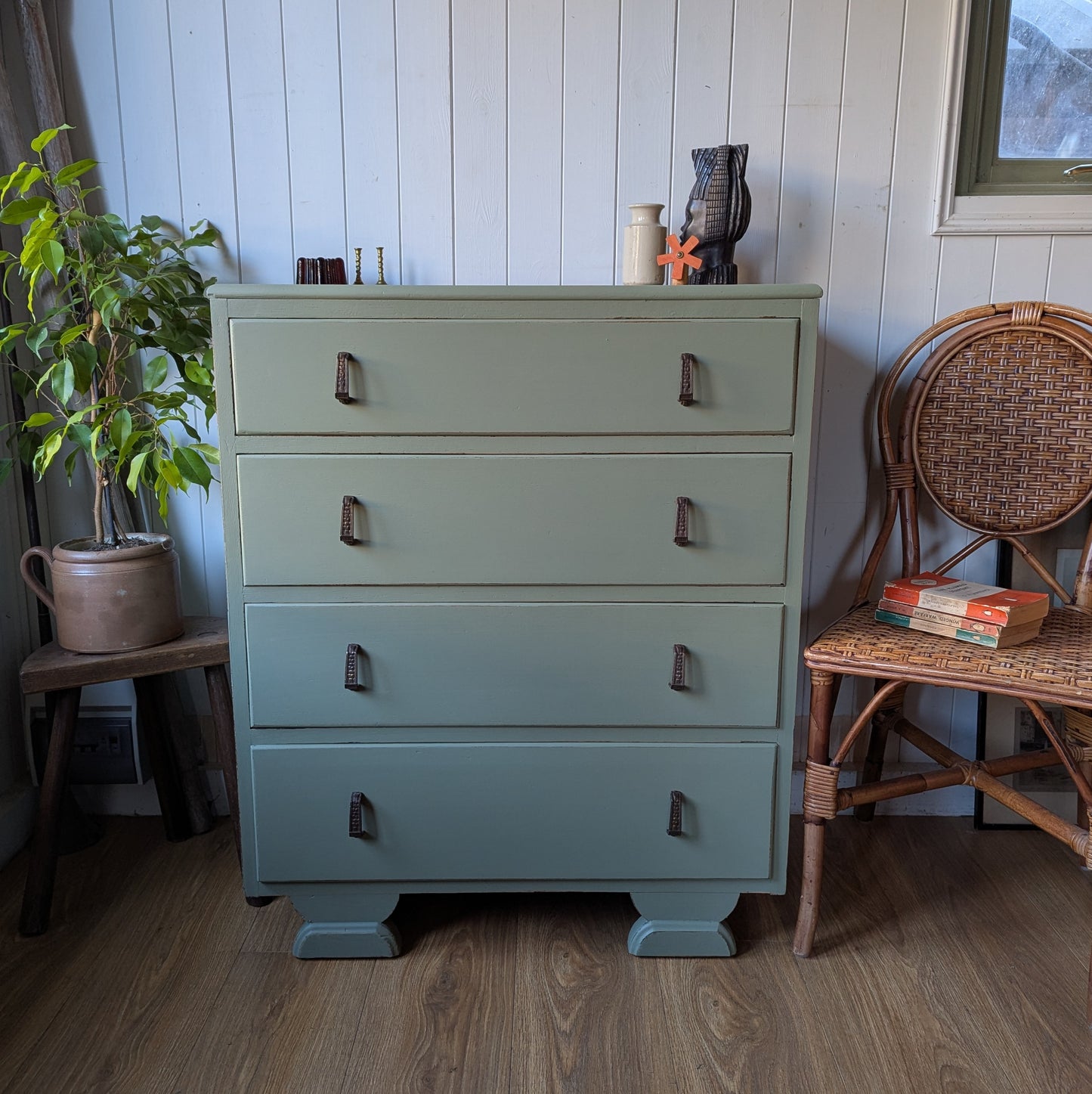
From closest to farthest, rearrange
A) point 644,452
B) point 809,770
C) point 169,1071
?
point 169,1071 → point 644,452 → point 809,770

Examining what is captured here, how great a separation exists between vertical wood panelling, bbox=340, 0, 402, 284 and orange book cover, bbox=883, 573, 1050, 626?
1.13 meters

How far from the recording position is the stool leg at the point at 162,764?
5.91ft

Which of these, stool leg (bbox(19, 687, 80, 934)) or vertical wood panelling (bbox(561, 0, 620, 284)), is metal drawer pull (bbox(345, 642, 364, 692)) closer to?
stool leg (bbox(19, 687, 80, 934))

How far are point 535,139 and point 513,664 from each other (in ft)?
3.34

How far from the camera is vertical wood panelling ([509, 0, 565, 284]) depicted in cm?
169

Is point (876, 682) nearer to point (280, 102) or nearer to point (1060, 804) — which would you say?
point (1060, 804)

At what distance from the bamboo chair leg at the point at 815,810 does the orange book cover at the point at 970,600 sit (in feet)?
0.67

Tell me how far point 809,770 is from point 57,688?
129 cm

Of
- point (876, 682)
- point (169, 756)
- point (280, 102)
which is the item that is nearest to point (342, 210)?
point (280, 102)

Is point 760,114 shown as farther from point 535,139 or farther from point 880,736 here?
point 880,736

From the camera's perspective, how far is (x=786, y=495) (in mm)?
1379

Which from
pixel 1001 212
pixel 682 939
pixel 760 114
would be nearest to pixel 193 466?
pixel 682 939

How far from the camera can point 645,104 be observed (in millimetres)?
1713

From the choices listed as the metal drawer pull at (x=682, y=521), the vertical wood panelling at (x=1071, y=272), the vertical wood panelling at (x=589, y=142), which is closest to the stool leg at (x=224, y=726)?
the metal drawer pull at (x=682, y=521)
